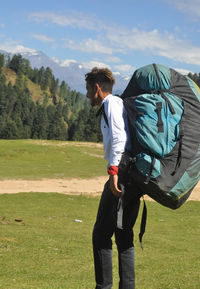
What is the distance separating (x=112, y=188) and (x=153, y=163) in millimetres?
563

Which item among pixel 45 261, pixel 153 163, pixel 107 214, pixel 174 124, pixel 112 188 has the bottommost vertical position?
pixel 45 261

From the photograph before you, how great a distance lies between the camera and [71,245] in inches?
382

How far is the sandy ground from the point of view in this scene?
71.7ft

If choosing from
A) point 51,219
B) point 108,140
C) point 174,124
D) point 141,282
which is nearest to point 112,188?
point 108,140

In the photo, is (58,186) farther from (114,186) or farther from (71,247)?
(114,186)

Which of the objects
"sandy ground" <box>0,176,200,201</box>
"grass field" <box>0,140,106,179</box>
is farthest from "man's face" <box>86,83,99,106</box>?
"grass field" <box>0,140,106,179</box>

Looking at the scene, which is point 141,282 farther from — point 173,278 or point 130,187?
point 130,187

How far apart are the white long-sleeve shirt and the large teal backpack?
0.11m

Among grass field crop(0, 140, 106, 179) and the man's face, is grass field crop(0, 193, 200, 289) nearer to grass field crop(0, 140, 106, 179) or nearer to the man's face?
the man's face

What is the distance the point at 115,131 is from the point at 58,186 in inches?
773

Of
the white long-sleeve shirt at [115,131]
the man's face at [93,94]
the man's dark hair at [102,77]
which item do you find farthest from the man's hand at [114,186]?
the man's dark hair at [102,77]

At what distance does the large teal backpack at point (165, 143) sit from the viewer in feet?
14.3

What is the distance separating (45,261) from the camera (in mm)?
7895

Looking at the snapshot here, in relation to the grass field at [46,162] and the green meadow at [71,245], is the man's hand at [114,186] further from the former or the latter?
the grass field at [46,162]
